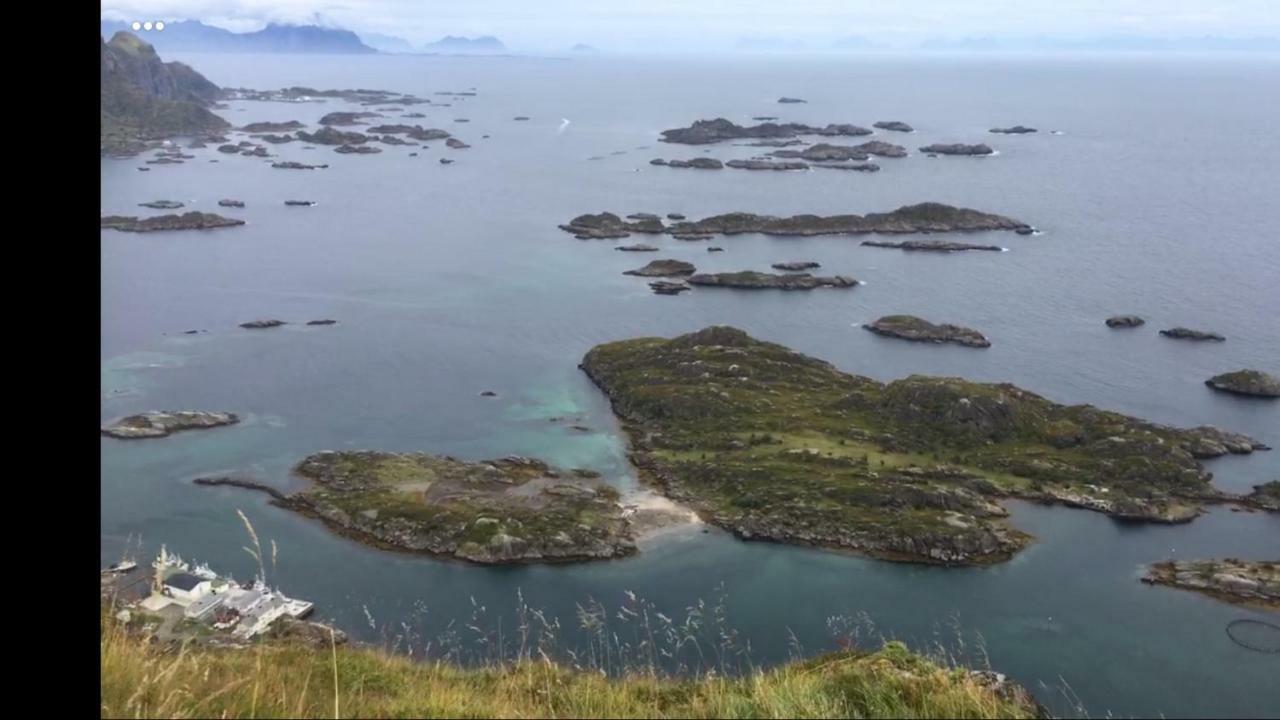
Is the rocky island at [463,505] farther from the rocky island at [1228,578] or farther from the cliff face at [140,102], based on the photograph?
the cliff face at [140,102]

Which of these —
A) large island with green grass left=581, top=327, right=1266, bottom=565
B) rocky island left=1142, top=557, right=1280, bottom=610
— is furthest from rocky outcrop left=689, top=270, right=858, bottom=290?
rocky island left=1142, top=557, right=1280, bottom=610

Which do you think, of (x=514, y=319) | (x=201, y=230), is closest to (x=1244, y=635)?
(x=514, y=319)

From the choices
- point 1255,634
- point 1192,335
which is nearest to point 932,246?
point 1192,335

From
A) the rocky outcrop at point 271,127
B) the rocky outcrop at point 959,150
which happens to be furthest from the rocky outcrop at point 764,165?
the rocky outcrop at point 271,127

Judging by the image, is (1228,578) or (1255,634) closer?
(1255,634)

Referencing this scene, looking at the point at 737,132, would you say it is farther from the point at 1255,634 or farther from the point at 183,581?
the point at 183,581
